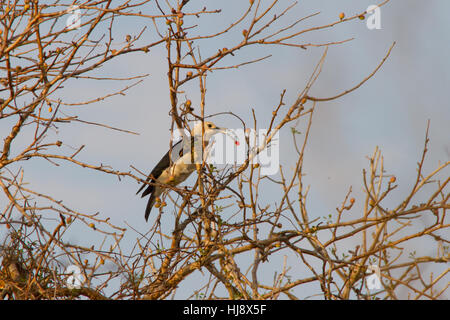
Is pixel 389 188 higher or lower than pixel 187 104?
lower

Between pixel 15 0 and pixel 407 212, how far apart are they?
3.34 meters

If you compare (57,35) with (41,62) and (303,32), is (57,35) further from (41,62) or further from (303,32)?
(303,32)

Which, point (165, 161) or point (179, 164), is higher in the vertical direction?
point (165, 161)

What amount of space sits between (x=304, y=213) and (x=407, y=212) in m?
0.84

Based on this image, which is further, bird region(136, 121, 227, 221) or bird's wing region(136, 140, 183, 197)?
bird's wing region(136, 140, 183, 197)

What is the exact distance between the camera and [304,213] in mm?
4656

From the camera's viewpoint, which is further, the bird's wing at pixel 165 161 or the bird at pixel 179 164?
the bird's wing at pixel 165 161

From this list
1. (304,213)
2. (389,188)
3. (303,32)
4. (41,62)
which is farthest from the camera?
(304,213)

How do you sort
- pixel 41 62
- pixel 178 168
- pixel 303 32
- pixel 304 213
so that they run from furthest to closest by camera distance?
pixel 178 168 < pixel 304 213 < pixel 303 32 < pixel 41 62

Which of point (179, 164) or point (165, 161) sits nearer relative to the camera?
point (179, 164)
